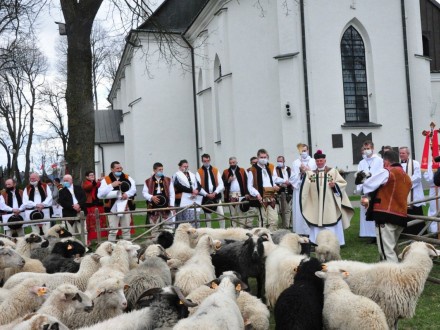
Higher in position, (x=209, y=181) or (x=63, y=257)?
(x=209, y=181)

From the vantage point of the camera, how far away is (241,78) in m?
26.0

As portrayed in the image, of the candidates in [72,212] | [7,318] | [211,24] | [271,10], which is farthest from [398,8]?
[7,318]

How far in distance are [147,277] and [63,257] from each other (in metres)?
2.70

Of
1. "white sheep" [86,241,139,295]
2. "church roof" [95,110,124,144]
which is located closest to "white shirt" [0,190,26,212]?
"white sheep" [86,241,139,295]

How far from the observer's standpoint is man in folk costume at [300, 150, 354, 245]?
33.8 ft

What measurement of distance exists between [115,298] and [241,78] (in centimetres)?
2140

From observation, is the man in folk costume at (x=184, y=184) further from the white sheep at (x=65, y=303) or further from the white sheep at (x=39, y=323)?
the white sheep at (x=39, y=323)

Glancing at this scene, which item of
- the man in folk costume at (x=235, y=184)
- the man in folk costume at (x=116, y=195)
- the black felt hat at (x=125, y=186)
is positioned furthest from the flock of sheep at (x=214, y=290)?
the man in folk costume at (x=235, y=184)

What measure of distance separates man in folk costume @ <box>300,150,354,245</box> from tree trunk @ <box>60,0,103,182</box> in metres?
5.82

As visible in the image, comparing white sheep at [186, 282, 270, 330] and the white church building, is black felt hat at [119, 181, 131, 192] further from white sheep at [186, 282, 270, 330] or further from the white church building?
the white church building

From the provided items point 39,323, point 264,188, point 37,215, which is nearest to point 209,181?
point 264,188

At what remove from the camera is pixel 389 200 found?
7.63 meters

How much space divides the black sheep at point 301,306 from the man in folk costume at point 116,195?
747 centimetres

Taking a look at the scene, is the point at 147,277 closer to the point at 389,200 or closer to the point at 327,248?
the point at 327,248
